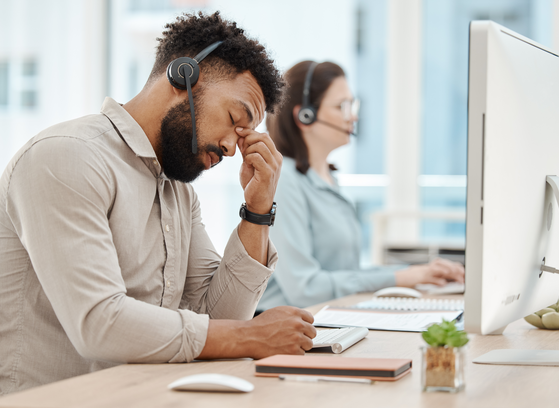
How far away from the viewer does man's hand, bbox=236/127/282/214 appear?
4.47 feet

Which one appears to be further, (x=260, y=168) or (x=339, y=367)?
(x=260, y=168)

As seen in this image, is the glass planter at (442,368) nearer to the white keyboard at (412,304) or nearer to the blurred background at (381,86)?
the white keyboard at (412,304)

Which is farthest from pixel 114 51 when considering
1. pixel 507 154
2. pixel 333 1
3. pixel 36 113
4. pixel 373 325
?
pixel 507 154

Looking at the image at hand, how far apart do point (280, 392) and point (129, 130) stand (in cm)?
63

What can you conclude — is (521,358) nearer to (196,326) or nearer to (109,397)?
(196,326)

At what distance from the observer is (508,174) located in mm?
879

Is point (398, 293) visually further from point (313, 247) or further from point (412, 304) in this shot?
point (313, 247)

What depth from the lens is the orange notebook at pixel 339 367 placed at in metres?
0.85

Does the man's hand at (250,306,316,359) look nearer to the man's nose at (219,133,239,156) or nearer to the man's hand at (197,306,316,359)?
the man's hand at (197,306,316,359)

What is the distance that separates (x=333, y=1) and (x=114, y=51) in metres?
1.44

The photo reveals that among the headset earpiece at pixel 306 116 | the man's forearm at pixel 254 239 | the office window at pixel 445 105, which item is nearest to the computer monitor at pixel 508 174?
the man's forearm at pixel 254 239

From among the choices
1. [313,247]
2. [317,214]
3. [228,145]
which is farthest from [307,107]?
[228,145]

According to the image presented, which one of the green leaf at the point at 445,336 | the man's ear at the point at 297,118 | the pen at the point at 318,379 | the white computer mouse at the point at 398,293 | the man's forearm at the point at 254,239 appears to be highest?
the man's ear at the point at 297,118

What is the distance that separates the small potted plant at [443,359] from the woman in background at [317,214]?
115cm
